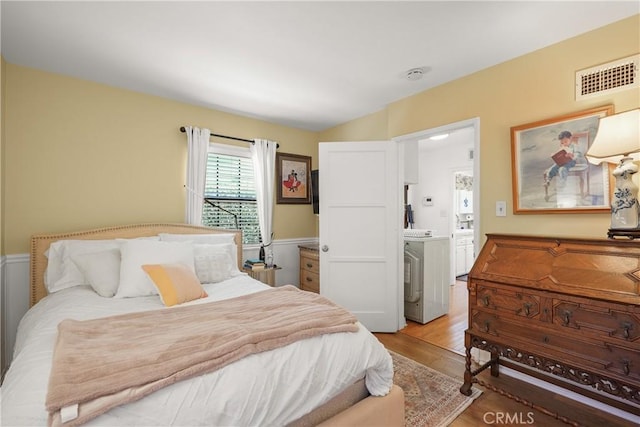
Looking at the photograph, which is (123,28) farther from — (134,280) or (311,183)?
(311,183)

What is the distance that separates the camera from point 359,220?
125 inches

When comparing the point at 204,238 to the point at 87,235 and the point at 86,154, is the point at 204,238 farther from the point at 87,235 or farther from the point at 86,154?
the point at 86,154

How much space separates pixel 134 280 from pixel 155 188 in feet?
4.26

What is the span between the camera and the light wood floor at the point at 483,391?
180 cm

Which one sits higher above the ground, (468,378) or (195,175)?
(195,175)

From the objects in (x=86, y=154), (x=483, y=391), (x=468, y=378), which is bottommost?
(x=483, y=391)

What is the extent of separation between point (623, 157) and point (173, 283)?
2.90 metres

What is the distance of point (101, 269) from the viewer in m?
2.12

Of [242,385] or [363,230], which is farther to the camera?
[363,230]

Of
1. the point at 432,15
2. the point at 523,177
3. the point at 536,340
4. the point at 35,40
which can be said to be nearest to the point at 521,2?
the point at 432,15

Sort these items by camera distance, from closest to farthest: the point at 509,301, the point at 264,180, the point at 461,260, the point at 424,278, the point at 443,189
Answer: the point at 509,301 → the point at 424,278 → the point at 264,180 → the point at 443,189 → the point at 461,260

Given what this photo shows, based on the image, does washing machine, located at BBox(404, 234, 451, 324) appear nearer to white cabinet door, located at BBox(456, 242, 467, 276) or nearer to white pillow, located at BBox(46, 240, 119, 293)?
white cabinet door, located at BBox(456, 242, 467, 276)

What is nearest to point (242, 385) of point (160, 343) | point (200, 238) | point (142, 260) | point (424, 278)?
point (160, 343)

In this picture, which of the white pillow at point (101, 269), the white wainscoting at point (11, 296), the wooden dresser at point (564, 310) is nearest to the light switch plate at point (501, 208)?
the wooden dresser at point (564, 310)
